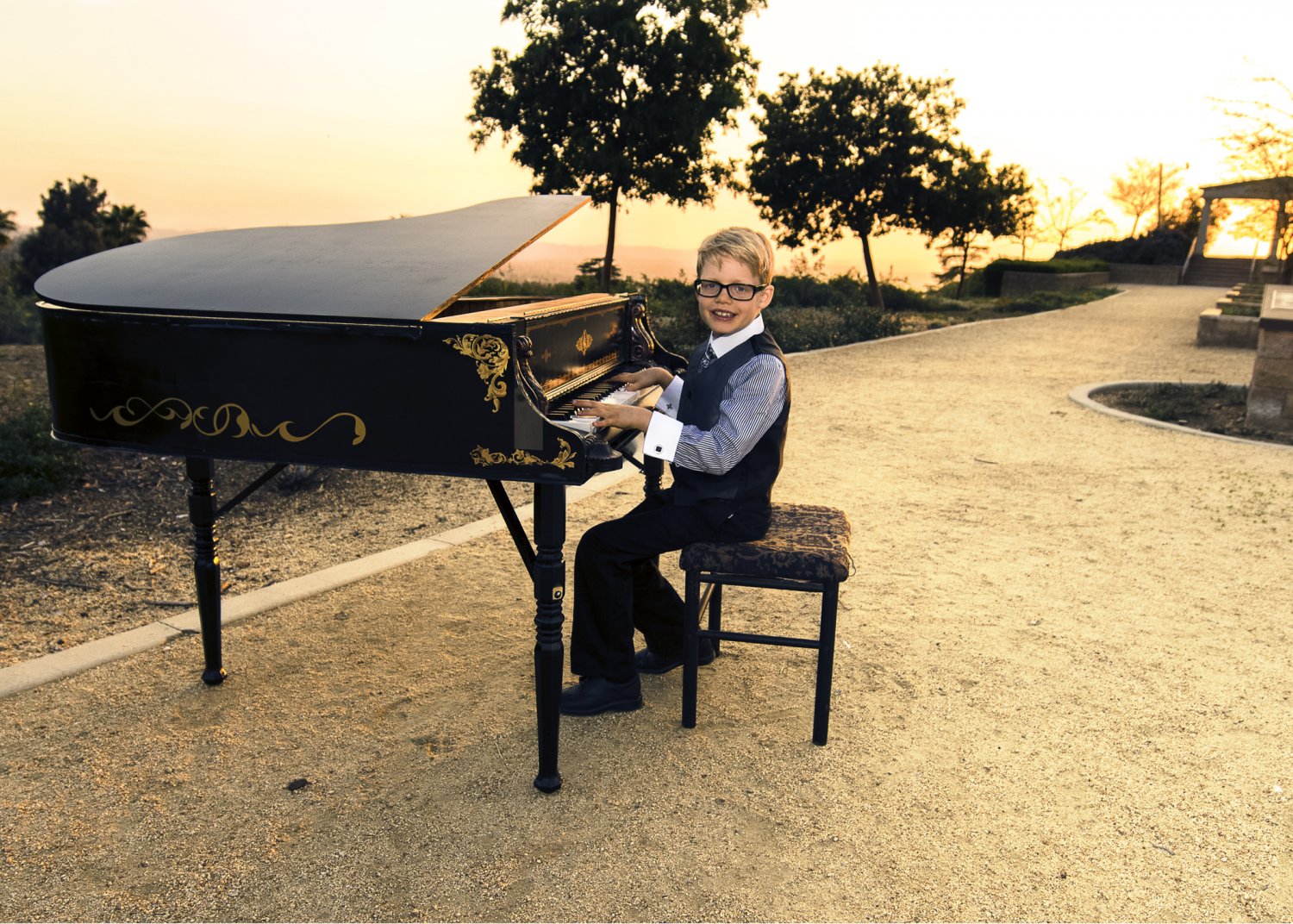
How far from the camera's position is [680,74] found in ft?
84.5

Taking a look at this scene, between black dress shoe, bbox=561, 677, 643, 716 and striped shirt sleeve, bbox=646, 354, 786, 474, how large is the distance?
42.0 inches

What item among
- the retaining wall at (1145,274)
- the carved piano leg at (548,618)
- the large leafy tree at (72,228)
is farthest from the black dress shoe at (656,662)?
the retaining wall at (1145,274)

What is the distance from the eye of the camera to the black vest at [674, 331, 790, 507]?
3.26 metres

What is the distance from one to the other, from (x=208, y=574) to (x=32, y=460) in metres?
4.33

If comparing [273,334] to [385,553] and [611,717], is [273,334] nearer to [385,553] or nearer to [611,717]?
[611,717]

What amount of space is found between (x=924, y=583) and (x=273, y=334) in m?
3.67

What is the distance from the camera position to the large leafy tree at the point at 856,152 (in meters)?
28.2

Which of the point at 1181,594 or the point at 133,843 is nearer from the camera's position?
the point at 133,843

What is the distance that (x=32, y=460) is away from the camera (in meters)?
7.09

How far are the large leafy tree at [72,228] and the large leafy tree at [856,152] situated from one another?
19.8 m

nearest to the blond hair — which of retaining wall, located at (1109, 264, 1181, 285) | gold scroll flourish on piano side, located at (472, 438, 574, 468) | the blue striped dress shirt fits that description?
the blue striped dress shirt

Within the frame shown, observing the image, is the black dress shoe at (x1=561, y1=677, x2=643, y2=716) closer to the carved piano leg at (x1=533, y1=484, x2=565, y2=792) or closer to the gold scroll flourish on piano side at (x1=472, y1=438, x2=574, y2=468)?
the carved piano leg at (x1=533, y1=484, x2=565, y2=792)

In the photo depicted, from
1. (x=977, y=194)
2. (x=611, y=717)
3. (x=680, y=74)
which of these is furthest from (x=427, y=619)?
(x=977, y=194)

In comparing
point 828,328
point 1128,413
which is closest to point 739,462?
point 1128,413
